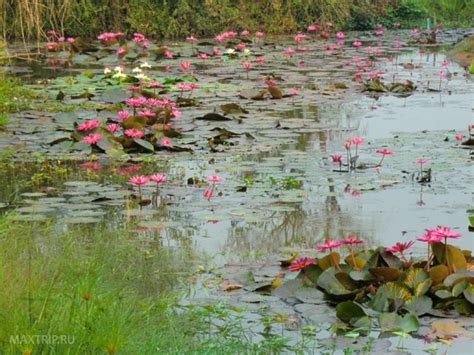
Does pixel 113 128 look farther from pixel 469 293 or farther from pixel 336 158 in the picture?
pixel 469 293

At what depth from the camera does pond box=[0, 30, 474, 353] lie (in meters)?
4.82

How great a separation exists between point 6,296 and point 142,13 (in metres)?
14.3

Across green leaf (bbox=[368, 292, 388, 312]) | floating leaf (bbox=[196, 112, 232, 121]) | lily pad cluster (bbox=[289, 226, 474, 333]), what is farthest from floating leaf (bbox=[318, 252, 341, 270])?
floating leaf (bbox=[196, 112, 232, 121])

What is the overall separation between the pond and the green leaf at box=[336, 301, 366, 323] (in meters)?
0.07

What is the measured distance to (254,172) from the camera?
258 inches

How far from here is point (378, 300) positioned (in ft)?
13.2

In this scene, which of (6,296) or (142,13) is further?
(142,13)

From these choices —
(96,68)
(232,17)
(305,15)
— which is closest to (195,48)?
(96,68)

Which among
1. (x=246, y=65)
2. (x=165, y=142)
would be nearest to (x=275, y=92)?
(x=246, y=65)

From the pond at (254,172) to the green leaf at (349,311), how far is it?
0.07 meters

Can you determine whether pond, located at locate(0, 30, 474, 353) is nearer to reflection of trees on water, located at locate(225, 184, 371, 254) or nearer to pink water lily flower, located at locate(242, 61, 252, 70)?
reflection of trees on water, located at locate(225, 184, 371, 254)

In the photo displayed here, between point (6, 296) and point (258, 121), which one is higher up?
point (6, 296)

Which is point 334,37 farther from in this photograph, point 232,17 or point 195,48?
point 195,48

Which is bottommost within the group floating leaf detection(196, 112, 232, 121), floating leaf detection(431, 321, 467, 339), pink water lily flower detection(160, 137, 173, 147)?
floating leaf detection(196, 112, 232, 121)
